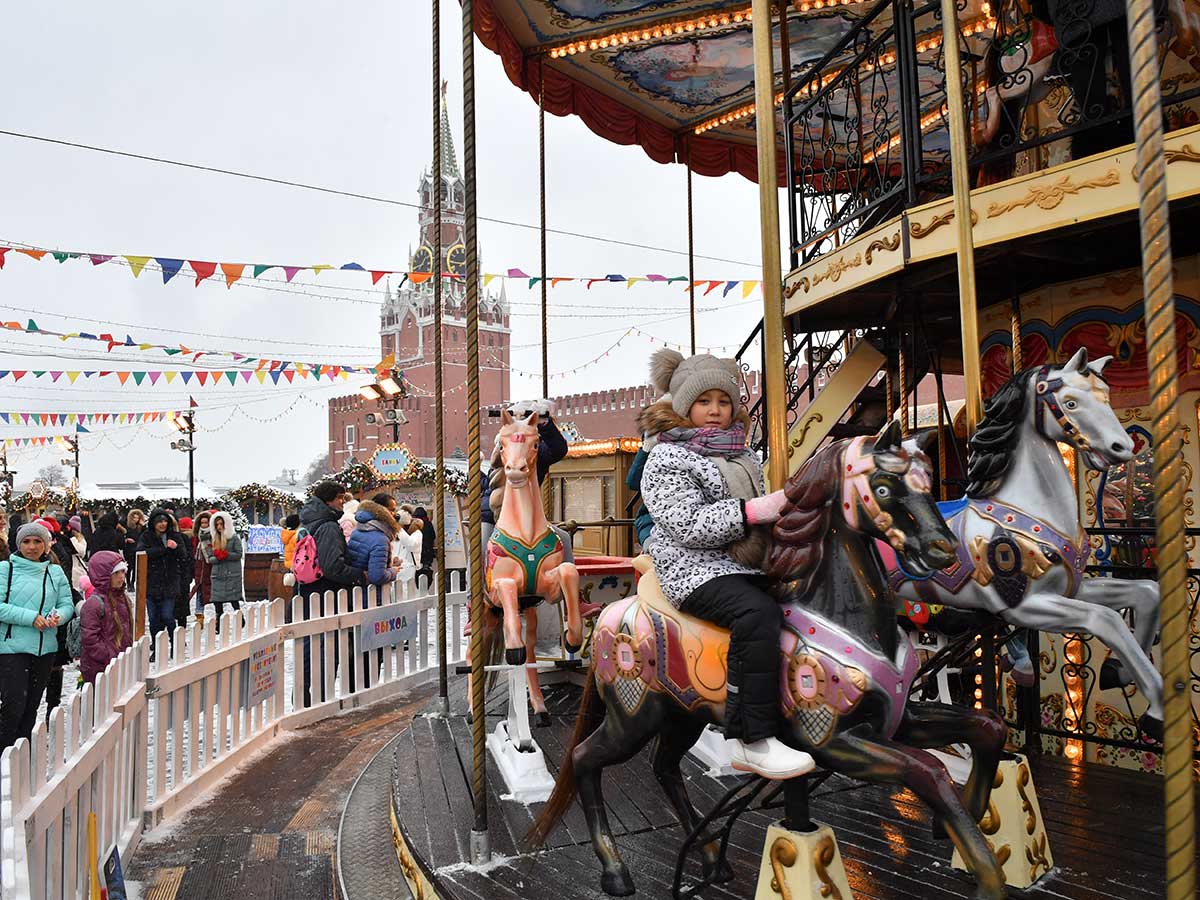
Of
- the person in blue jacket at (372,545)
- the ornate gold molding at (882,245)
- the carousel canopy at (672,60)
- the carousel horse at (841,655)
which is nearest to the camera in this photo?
the carousel horse at (841,655)

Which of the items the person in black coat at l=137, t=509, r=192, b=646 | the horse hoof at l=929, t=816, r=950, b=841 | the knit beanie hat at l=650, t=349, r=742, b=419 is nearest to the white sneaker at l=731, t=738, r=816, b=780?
the horse hoof at l=929, t=816, r=950, b=841

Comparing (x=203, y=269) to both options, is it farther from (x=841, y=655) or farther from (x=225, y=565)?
(x=841, y=655)

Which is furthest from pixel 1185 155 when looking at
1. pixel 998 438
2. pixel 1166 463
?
pixel 1166 463

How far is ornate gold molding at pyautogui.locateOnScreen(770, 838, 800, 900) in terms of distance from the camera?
252 cm

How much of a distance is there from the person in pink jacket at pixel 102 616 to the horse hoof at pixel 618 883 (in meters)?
4.91

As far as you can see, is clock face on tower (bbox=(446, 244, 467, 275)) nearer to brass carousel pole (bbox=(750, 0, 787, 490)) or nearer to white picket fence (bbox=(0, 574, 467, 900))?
white picket fence (bbox=(0, 574, 467, 900))

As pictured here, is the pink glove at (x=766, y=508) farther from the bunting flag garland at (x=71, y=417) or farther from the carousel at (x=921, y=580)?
the bunting flag garland at (x=71, y=417)

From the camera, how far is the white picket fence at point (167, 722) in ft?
9.50

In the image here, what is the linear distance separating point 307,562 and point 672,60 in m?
5.55

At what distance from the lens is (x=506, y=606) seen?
4.69 m

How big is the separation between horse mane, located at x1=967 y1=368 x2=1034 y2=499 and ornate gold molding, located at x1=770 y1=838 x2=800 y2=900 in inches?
75.3

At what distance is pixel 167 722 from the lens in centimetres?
502

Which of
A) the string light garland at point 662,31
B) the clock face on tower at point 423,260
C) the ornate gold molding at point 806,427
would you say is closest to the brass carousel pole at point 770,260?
the ornate gold molding at point 806,427

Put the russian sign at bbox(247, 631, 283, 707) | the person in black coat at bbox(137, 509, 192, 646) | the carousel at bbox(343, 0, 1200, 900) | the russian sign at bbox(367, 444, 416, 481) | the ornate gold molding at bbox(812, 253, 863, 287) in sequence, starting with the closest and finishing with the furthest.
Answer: the carousel at bbox(343, 0, 1200, 900) → the ornate gold molding at bbox(812, 253, 863, 287) → the russian sign at bbox(247, 631, 283, 707) → the person in black coat at bbox(137, 509, 192, 646) → the russian sign at bbox(367, 444, 416, 481)
